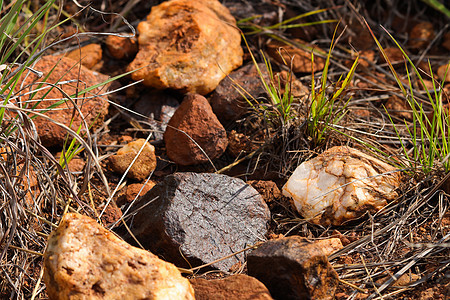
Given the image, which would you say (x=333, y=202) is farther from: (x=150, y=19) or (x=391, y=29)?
(x=391, y=29)

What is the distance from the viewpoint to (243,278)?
5.12ft

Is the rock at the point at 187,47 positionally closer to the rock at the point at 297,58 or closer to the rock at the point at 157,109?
the rock at the point at 157,109

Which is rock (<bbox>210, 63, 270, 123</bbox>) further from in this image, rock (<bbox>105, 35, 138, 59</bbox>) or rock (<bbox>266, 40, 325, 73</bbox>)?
rock (<bbox>105, 35, 138, 59</bbox>)

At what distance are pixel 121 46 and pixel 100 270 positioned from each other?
5.92 ft

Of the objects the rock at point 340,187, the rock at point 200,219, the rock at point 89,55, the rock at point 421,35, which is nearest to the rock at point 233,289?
the rock at point 200,219

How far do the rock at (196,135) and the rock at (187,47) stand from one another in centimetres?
30

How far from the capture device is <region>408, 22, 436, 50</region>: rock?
3.25m

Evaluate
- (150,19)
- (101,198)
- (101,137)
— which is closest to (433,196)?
(101,198)

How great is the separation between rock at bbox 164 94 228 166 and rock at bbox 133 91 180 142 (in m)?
0.22

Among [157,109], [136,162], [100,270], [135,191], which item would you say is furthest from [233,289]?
[157,109]

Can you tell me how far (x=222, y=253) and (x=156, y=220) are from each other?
0.88ft

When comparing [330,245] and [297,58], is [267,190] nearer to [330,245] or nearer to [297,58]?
[330,245]

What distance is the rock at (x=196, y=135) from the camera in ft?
7.65

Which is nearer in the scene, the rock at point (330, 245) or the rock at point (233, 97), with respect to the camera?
the rock at point (330, 245)
